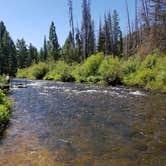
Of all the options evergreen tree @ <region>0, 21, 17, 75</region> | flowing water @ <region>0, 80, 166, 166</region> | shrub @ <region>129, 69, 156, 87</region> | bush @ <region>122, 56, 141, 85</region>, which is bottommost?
flowing water @ <region>0, 80, 166, 166</region>

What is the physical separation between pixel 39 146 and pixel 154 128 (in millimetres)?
4625

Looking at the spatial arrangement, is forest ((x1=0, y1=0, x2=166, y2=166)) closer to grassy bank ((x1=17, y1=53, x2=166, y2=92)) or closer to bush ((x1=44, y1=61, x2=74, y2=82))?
grassy bank ((x1=17, y1=53, x2=166, y2=92))

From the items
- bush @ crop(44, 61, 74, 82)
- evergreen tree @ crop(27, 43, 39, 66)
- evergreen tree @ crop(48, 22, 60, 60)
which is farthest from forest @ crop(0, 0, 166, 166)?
evergreen tree @ crop(27, 43, 39, 66)

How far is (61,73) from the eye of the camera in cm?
4641

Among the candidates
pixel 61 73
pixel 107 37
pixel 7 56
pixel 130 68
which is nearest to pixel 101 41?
pixel 107 37

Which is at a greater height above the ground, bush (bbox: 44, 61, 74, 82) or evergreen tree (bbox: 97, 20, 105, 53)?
evergreen tree (bbox: 97, 20, 105, 53)

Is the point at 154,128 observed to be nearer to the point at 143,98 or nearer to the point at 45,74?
the point at 143,98

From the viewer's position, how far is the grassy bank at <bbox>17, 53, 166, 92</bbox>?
29153 millimetres

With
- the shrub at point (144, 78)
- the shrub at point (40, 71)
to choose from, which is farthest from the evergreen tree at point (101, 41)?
the shrub at point (144, 78)

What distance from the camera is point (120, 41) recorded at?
256 ft

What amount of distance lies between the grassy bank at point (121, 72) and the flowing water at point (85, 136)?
11.7 meters

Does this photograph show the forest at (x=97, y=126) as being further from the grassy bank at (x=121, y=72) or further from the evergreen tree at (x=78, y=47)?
the evergreen tree at (x=78, y=47)

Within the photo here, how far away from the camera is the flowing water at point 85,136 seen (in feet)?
29.2

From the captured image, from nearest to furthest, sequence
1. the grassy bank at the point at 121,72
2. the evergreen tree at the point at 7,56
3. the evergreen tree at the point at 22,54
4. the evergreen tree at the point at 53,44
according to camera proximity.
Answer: the grassy bank at the point at 121,72
the evergreen tree at the point at 7,56
the evergreen tree at the point at 53,44
the evergreen tree at the point at 22,54
